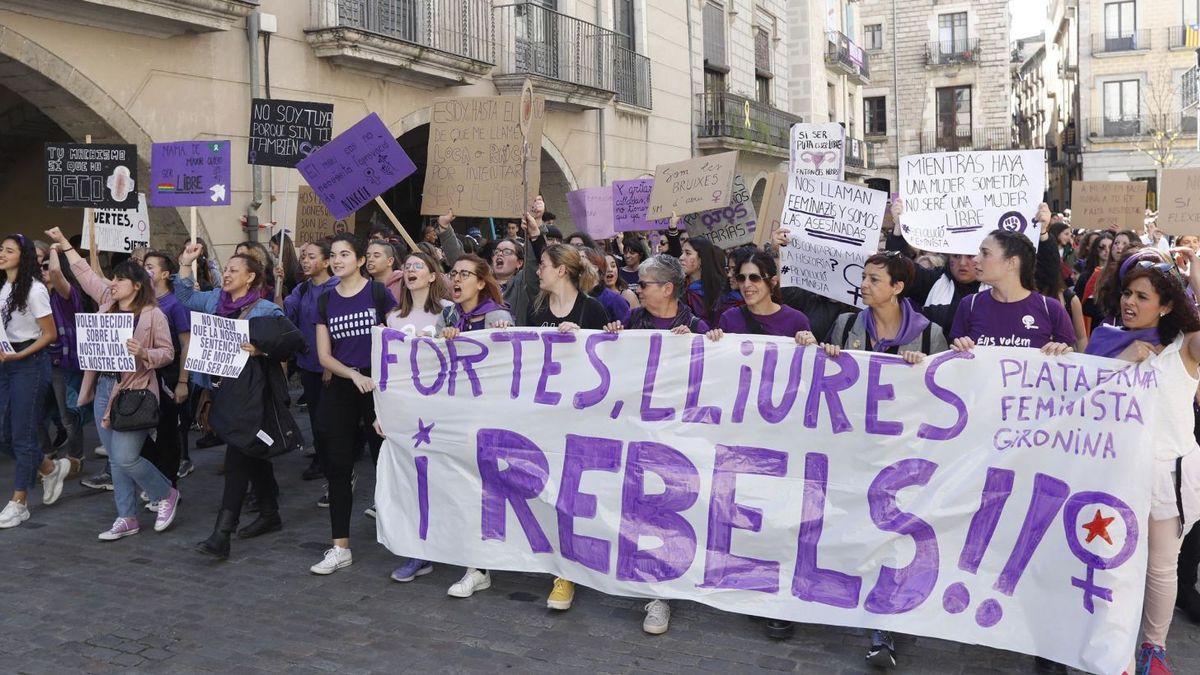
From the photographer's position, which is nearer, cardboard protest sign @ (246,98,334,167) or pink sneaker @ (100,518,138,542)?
pink sneaker @ (100,518,138,542)

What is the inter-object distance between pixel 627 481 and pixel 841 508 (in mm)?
924

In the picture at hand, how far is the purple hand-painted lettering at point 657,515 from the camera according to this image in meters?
4.61

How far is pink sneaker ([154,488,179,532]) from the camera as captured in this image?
20.3 feet

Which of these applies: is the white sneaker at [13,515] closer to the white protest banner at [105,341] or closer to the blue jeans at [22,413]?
the blue jeans at [22,413]

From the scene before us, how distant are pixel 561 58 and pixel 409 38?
397 centimetres

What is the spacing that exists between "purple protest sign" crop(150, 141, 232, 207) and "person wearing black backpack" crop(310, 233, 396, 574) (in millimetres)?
2711

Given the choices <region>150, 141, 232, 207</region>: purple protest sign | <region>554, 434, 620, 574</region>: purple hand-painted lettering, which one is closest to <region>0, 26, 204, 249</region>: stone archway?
<region>150, 141, 232, 207</region>: purple protest sign

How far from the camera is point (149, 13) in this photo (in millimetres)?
9789

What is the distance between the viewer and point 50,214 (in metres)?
14.2

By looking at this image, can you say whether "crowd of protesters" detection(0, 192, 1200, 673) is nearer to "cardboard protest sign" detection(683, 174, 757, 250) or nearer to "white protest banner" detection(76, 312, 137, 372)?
"white protest banner" detection(76, 312, 137, 372)

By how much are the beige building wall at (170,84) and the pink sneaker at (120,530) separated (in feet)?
11.6

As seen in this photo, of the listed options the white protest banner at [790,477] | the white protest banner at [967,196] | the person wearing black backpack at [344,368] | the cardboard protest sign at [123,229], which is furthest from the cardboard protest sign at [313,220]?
the white protest banner at [967,196]

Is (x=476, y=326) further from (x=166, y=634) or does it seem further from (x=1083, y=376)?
(x=1083, y=376)

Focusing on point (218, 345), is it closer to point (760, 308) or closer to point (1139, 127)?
point (760, 308)
